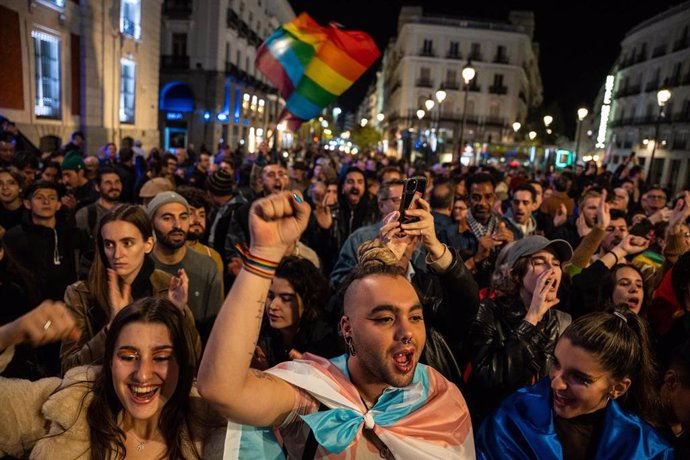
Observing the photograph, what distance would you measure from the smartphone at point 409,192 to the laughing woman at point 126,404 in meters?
1.15

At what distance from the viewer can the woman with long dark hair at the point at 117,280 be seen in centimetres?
285

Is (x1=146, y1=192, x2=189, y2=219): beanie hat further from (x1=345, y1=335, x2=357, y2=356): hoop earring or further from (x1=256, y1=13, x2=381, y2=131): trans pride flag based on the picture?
(x1=256, y1=13, x2=381, y2=131): trans pride flag

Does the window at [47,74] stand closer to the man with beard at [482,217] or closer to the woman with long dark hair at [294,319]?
the man with beard at [482,217]

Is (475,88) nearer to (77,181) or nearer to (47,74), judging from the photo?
(47,74)

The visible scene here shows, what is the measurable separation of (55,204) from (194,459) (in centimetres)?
335

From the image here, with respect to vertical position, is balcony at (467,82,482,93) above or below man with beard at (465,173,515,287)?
above

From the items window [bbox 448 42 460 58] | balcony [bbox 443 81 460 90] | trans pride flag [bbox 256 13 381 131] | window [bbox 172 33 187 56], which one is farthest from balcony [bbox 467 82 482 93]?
trans pride flag [bbox 256 13 381 131]

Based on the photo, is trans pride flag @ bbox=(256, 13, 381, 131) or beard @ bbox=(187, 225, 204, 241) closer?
beard @ bbox=(187, 225, 204, 241)

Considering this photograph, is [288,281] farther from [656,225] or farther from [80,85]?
[80,85]

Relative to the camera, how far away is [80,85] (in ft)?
64.5

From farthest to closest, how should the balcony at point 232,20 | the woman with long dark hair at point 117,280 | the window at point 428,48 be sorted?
the window at point 428,48
the balcony at point 232,20
the woman with long dark hair at point 117,280

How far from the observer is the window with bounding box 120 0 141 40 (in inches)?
867

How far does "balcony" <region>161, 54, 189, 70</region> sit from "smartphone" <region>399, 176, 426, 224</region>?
34.2 metres

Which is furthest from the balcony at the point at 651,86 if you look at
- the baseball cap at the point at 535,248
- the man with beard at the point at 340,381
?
the man with beard at the point at 340,381
